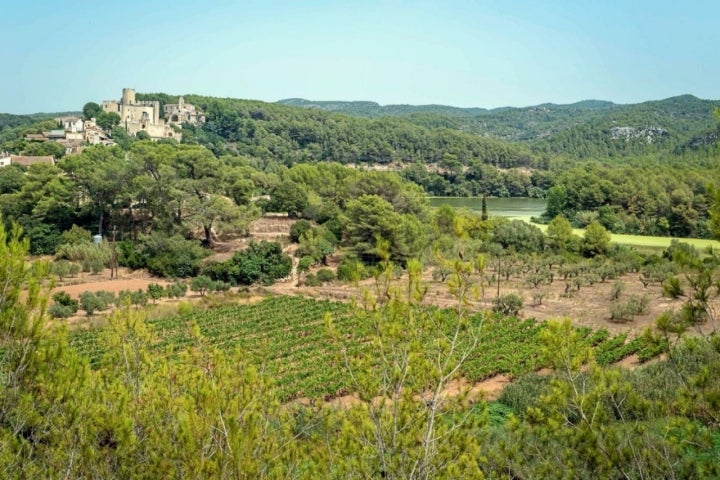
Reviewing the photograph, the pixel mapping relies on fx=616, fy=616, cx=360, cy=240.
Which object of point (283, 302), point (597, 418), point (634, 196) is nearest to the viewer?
point (597, 418)

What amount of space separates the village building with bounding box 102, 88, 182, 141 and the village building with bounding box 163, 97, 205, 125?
5697 mm

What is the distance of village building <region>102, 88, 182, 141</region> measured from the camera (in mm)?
94812

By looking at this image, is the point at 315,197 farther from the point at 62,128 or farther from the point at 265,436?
the point at 62,128

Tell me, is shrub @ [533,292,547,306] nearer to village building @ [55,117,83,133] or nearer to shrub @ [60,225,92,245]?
shrub @ [60,225,92,245]

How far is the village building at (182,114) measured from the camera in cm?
11162

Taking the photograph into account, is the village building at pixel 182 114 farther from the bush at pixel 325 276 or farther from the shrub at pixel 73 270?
the bush at pixel 325 276

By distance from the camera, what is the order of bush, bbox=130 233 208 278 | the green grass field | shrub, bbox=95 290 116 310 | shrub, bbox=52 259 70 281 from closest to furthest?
shrub, bbox=95 290 116 310 → shrub, bbox=52 259 70 281 → bush, bbox=130 233 208 278 → the green grass field

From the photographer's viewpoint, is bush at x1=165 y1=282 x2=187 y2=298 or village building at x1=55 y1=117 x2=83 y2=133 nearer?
bush at x1=165 y1=282 x2=187 y2=298

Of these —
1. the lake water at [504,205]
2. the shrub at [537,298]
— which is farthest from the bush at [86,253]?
the lake water at [504,205]

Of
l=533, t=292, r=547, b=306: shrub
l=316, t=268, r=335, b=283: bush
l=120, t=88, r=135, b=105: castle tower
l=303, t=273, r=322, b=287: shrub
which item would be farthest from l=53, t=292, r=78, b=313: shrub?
l=120, t=88, r=135, b=105: castle tower

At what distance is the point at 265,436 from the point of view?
547 cm

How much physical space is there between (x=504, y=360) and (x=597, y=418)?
52.5 feet

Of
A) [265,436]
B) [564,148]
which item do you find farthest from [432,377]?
[564,148]

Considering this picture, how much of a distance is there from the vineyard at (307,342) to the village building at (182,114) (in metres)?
89.0
